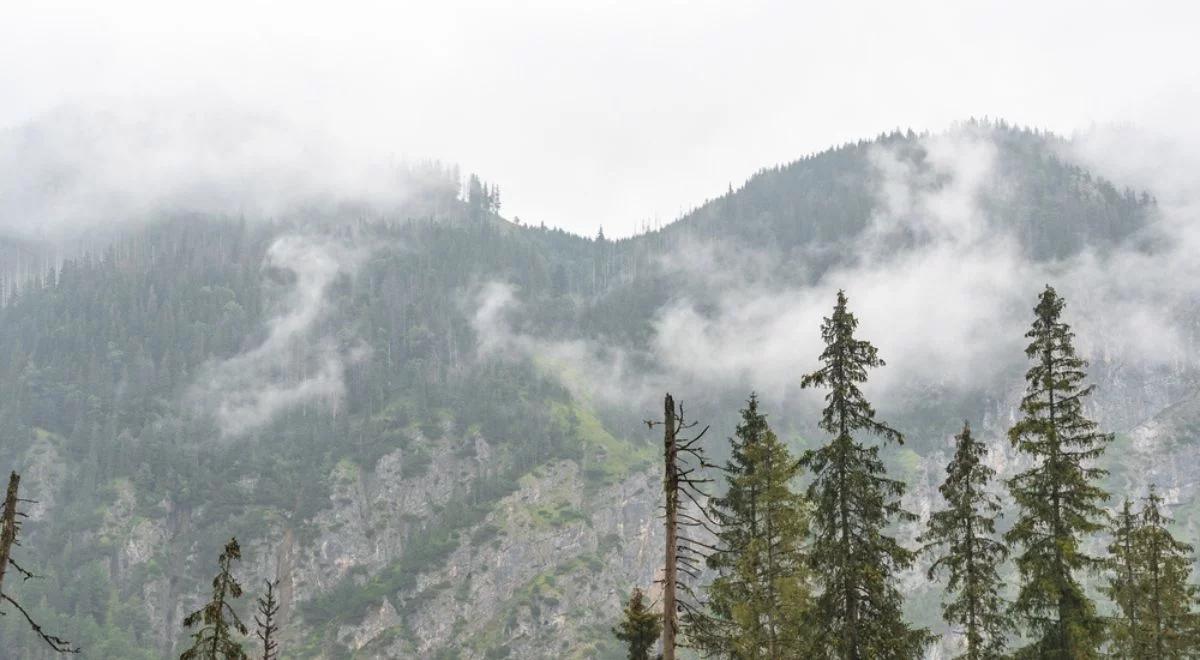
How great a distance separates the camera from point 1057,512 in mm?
32688

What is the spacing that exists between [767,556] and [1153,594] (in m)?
15.8

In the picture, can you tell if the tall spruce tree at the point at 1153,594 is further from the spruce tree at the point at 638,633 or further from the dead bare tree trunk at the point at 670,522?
the dead bare tree trunk at the point at 670,522

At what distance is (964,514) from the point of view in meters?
34.6

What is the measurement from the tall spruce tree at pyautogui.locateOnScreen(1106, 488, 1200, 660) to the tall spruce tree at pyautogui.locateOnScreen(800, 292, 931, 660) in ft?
34.7

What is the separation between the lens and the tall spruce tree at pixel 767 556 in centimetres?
3397

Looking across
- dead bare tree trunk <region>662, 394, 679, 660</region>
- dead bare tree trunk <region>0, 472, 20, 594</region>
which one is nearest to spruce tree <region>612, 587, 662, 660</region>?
dead bare tree trunk <region>662, 394, 679, 660</region>

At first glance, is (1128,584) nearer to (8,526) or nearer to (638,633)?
(638,633)

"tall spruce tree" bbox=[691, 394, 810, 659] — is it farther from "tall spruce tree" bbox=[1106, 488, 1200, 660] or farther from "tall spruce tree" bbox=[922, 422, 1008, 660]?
"tall spruce tree" bbox=[1106, 488, 1200, 660]

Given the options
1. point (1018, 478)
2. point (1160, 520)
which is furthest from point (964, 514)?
point (1160, 520)

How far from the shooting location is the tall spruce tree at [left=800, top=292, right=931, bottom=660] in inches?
1210

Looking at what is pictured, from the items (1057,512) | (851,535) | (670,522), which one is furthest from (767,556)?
A: (670,522)

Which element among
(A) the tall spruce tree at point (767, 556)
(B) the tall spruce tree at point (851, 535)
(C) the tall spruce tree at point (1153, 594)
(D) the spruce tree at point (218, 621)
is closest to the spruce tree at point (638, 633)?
(A) the tall spruce tree at point (767, 556)

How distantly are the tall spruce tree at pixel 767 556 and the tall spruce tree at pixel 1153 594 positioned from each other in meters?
12.8

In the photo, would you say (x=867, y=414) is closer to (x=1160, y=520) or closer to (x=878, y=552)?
(x=878, y=552)
